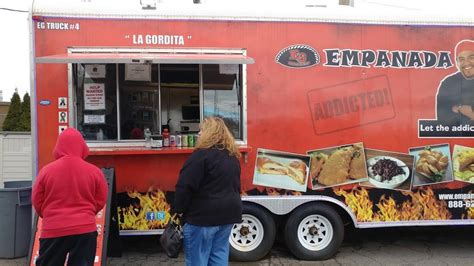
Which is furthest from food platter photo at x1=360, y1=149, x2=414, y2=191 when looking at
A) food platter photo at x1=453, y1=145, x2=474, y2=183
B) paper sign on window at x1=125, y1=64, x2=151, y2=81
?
paper sign on window at x1=125, y1=64, x2=151, y2=81

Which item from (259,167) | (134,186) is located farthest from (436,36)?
(134,186)

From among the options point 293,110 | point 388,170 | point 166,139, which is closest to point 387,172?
point 388,170

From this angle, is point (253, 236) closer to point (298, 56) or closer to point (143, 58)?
point (298, 56)

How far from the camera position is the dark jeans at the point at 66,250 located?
10.8 feet

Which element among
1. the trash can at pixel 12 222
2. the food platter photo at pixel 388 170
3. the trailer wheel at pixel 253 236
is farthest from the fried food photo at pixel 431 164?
the trash can at pixel 12 222

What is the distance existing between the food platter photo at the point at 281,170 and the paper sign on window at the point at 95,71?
1992mm

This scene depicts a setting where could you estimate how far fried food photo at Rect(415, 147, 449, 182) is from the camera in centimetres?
532

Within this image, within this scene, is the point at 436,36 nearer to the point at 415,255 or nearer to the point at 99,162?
the point at 415,255

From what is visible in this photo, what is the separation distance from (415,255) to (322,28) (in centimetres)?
306

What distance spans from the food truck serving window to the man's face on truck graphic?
2.60 m

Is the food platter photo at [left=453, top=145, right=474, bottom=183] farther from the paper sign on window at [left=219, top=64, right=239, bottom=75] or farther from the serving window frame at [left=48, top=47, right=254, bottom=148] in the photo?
the paper sign on window at [left=219, top=64, right=239, bottom=75]

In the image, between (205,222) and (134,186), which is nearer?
(205,222)

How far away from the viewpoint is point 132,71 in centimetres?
516

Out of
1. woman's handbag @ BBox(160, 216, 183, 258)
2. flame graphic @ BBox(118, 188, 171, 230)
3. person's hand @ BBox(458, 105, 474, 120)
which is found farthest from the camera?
person's hand @ BBox(458, 105, 474, 120)
